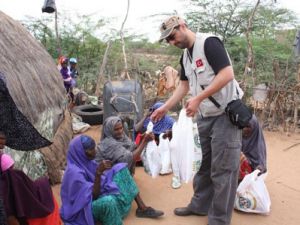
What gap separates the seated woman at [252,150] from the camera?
411 cm

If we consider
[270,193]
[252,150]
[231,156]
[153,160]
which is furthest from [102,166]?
[270,193]

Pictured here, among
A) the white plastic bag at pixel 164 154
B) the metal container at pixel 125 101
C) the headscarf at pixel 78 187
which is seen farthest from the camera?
the metal container at pixel 125 101

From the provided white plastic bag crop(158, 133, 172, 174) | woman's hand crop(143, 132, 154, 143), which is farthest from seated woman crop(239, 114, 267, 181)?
woman's hand crop(143, 132, 154, 143)

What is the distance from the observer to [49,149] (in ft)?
15.6

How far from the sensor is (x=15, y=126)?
216cm

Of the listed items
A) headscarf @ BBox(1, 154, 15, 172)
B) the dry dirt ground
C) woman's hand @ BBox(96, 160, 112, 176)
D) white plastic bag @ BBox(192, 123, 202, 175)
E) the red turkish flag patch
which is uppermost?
the red turkish flag patch

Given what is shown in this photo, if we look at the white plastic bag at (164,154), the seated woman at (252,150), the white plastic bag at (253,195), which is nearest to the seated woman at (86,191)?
the white plastic bag at (164,154)

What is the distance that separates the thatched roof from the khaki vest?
1.85 metres

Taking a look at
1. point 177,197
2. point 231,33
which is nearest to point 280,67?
point 231,33

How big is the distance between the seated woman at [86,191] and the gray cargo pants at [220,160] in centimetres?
83

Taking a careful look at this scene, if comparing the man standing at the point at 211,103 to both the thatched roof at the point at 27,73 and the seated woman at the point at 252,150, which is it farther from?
the thatched roof at the point at 27,73

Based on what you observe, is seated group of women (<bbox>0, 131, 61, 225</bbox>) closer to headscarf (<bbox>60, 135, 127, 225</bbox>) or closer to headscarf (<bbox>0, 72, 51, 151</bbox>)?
headscarf (<bbox>0, 72, 51, 151</bbox>)

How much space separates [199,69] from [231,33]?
7.53m

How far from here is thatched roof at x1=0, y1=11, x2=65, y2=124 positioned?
4172 mm
